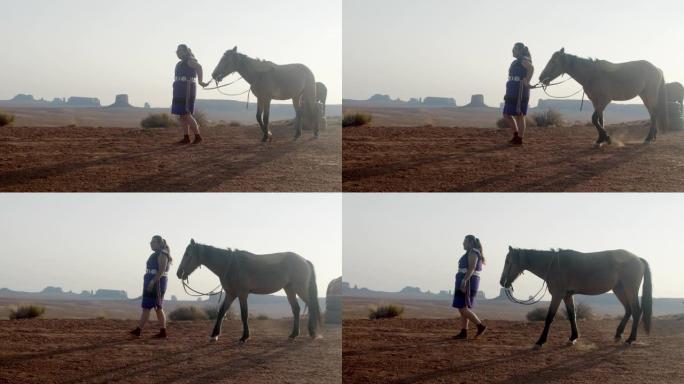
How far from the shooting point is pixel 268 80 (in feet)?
48.9

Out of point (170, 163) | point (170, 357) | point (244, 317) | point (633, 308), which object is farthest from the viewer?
point (170, 163)

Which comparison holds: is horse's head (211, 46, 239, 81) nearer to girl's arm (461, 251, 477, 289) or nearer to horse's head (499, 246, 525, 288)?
girl's arm (461, 251, 477, 289)

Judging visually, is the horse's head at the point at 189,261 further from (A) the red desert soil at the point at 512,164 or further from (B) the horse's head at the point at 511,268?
(B) the horse's head at the point at 511,268

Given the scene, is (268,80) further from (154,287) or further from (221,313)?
(221,313)

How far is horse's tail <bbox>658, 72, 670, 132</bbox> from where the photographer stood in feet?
49.9

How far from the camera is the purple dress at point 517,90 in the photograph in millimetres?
13266

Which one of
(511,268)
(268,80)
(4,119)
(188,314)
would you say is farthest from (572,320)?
(4,119)

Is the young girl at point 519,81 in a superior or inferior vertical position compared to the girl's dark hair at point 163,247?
superior

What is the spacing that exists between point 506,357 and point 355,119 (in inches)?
319

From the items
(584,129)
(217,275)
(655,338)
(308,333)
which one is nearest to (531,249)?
(655,338)

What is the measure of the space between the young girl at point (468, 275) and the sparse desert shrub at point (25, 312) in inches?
384

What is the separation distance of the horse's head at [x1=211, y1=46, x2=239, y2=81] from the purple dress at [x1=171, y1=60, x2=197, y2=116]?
0.50m

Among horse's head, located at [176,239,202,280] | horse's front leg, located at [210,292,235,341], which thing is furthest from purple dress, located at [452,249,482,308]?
horse's head, located at [176,239,202,280]

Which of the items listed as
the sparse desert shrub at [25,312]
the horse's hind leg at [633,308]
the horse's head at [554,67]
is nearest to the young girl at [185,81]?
the horse's head at [554,67]
